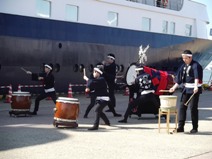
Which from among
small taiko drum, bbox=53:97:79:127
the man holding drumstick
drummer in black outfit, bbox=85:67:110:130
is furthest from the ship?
the man holding drumstick

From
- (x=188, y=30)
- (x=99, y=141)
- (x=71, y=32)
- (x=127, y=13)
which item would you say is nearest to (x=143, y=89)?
(x=99, y=141)

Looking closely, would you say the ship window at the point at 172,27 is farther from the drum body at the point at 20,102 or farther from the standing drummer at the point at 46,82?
the drum body at the point at 20,102

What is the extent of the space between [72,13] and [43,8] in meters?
1.71

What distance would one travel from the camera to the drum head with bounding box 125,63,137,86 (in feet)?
39.0

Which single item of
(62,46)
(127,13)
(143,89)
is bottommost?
(143,89)

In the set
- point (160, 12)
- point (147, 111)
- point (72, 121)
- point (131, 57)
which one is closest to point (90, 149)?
point (72, 121)

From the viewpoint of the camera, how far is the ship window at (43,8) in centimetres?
1742

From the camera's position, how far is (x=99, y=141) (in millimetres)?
8156

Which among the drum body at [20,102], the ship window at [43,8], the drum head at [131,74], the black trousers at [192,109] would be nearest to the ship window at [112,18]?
the ship window at [43,8]

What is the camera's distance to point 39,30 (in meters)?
17.2

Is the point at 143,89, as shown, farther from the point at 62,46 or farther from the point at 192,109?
the point at 62,46

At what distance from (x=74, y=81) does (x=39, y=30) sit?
113 inches

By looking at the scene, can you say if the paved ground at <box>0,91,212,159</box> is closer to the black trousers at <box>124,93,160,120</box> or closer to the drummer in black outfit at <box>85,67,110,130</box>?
the black trousers at <box>124,93,160,120</box>

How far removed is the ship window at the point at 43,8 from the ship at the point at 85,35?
4 cm
